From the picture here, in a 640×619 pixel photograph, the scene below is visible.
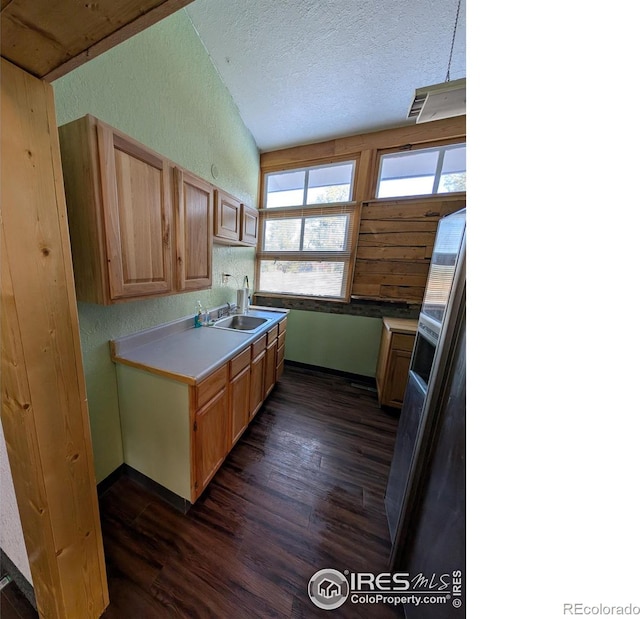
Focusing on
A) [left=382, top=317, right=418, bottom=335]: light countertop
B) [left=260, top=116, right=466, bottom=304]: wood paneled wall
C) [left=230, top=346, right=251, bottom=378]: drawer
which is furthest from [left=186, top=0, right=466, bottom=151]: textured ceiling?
[left=230, top=346, right=251, bottom=378]: drawer

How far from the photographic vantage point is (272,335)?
7.57 feet

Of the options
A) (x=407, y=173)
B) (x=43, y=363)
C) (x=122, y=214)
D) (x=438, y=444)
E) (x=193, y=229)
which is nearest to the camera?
(x=43, y=363)

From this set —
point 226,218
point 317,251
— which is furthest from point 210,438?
point 317,251

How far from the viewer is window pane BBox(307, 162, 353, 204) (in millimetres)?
2791

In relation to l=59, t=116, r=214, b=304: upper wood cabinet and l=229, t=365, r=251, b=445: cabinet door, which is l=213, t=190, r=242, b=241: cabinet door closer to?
l=59, t=116, r=214, b=304: upper wood cabinet

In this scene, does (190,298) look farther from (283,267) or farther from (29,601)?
(29,601)

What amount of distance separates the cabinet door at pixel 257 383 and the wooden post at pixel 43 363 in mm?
1107

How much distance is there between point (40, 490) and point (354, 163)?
11.0 feet

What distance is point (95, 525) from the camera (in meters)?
0.89

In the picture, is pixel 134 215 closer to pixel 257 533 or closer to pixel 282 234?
pixel 257 533

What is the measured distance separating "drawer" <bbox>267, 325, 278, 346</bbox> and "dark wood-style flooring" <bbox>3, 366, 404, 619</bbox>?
817 millimetres

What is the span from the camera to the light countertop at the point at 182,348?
125 cm

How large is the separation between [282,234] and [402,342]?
6.91 feet
